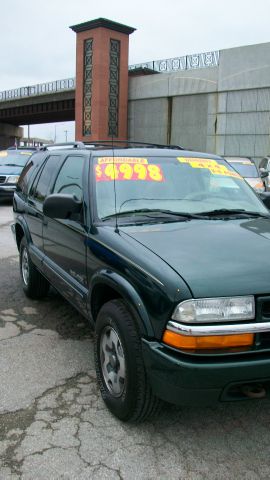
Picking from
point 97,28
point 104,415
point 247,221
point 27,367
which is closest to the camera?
point 104,415

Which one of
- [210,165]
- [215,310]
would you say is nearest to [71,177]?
[210,165]

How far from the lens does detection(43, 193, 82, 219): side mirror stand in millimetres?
3449

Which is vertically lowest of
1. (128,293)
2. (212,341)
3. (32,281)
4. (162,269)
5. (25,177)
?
(32,281)

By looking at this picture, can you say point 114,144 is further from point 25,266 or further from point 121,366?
point 121,366

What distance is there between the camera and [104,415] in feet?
9.78

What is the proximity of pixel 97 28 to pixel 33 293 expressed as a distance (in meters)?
28.0

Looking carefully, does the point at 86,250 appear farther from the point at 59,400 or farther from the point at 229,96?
the point at 229,96

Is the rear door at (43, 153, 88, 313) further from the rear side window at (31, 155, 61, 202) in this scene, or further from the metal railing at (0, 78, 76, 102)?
the metal railing at (0, 78, 76, 102)

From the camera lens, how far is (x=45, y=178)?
15.9 feet

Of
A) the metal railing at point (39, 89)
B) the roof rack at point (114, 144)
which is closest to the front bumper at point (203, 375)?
the roof rack at point (114, 144)

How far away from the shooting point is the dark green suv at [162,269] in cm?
234

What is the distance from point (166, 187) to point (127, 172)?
338 millimetres

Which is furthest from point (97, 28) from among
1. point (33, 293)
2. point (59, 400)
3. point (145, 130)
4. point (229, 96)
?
point (59, 400)

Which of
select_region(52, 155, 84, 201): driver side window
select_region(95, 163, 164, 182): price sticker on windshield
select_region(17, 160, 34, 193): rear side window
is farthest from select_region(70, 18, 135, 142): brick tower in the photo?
select_region(95, 163, 164, 182): price sticker on windshield
